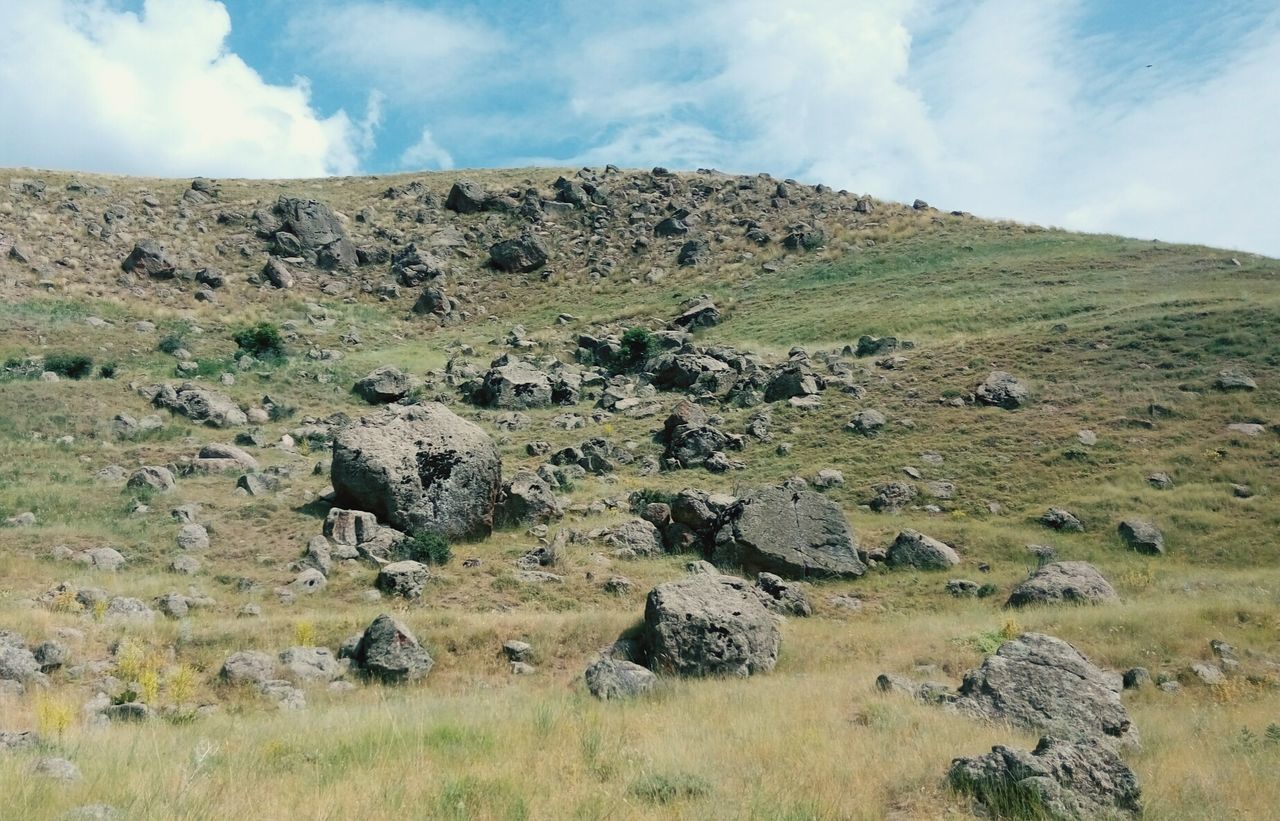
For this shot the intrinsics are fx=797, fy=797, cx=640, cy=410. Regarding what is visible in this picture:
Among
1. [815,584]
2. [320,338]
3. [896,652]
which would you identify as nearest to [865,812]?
[896,652]

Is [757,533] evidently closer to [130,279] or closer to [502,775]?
[502,775]

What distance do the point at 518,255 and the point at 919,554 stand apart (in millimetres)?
45331

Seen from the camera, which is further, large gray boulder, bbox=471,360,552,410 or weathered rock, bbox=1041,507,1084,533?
large gray boulder, bbox=471,360,552,410

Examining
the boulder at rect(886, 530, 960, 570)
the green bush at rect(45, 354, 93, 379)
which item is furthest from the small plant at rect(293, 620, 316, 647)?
the green bush at rect(45, 354, 93, 379)

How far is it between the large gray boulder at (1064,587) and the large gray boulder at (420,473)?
1283 centimetres

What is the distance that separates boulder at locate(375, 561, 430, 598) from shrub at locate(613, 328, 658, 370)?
25.9 m

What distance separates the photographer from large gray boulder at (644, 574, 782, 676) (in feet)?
41.5

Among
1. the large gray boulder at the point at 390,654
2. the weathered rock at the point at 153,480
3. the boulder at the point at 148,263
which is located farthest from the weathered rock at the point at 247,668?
the boulder at the point at 148,263

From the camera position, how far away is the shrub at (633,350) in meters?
42.3

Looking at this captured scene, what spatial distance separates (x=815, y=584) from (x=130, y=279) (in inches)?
1837

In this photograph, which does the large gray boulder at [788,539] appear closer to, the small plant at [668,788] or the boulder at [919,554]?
the boulder at [919,554]

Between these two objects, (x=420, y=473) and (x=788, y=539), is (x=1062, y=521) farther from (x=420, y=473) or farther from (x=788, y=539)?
(x=420, y=473)

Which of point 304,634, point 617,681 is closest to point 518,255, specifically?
point 304,634

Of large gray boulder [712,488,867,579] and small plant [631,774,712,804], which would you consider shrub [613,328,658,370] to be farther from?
small plant [631,774,712,804]
